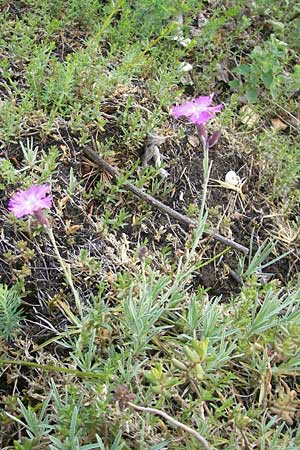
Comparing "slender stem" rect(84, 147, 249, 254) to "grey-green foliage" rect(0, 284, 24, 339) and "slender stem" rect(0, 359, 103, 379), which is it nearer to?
"grey-green foliage" rect(0, 284, 24, 339)

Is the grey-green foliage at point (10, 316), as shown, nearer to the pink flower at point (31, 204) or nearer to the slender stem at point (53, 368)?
the slender stem at point (53, 368)

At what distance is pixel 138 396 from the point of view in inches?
67.3

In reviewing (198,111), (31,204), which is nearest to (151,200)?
(198,111)

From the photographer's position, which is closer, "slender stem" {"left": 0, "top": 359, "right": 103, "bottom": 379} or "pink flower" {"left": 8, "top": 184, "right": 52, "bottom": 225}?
"pink flower" {"left": 8, "top": 184, "right": 52, "bottom": 225}

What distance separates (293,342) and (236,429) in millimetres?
339

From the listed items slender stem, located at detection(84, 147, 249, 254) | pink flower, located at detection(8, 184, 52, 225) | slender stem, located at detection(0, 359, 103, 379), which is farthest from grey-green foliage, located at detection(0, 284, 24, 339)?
slender stem, located at detection(84, 147, 249, 254)

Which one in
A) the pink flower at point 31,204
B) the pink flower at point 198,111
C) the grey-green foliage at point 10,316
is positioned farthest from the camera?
the grey-green foliage at point 10,316

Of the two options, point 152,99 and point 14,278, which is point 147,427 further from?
point 152,99

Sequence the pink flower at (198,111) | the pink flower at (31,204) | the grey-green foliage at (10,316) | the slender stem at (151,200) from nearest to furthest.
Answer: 1. the pink flower at (31,204)
2. the pink flower at (198,111)
3. the grey-green foliage at (10,316)
4. the slender stem at (151,200)

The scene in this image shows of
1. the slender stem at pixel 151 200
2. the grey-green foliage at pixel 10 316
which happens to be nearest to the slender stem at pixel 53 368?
the grey-green foliage at pixel 10 316

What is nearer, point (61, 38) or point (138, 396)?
point (138, 396)

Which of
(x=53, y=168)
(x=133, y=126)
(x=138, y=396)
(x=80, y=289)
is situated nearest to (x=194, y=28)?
(x=133, y=126)

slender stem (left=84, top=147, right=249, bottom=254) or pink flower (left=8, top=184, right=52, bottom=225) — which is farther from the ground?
pink flower (left=8, top=184, right=52, bottom=225)

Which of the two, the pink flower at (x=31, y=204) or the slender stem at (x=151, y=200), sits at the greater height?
the pink flower at (x=31, y=204)
